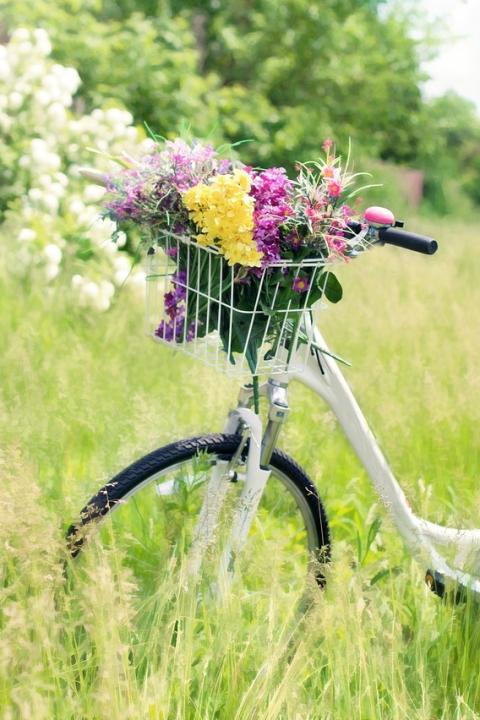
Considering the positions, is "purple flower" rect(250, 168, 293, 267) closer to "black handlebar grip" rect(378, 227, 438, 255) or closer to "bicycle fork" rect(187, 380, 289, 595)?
"black handlebar grip" rect(378, 227, 438, 255)

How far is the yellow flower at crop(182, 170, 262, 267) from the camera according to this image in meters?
1.86

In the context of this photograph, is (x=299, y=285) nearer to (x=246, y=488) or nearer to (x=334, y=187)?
(x=334, y=187)

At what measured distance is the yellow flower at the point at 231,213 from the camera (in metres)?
1.86

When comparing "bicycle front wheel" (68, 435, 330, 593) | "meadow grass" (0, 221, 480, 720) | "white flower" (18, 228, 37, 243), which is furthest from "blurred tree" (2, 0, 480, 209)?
"bicycle front wheel" (68, 435, 330, 593)

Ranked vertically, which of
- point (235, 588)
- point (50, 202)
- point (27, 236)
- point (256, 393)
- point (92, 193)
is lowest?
point (235, 588)

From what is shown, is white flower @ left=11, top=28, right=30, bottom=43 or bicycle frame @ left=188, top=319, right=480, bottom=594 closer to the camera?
bicycle frame @ left=188, top=319, right=480, bottom=594

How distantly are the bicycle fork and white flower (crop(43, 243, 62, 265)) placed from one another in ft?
8.74

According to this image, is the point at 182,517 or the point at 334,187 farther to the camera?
the point at 182,517

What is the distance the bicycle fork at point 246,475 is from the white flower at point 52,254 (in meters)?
2.66

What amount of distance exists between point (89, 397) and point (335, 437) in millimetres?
977

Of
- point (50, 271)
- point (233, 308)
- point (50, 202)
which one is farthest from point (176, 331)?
point (50, 202)

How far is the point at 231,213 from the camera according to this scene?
1856mm

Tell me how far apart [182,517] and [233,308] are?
664 mm

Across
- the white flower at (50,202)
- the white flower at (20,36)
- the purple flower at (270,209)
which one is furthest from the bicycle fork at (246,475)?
the white flower at (20,36)
